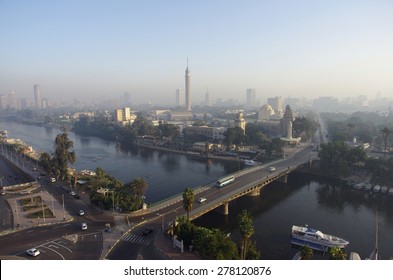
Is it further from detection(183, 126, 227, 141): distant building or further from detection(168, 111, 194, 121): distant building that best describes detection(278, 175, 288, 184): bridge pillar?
detection(168, 111, 194, 121): distant building

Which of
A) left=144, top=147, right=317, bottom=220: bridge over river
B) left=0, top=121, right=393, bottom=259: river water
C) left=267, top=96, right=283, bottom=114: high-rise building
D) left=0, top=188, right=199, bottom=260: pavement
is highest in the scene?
left=267, top=96, right=283, bottom=114: high-rise building

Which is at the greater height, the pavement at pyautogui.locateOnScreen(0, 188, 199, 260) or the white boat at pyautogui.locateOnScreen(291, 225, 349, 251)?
the pavement at pyautogui.locateOnScreen(0, 188, 199, 260)

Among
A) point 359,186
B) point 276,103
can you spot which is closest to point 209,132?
point 359,186

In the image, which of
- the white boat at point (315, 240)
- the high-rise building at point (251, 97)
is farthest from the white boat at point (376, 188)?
the high-rise building at point (251, 97)

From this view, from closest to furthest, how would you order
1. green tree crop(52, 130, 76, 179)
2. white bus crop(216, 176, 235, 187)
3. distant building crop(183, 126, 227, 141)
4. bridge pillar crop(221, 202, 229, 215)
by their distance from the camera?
bridge pillar crop(221, 202, 229, 215) → white bus crop(216, 176, 235, 187) → green tree crop(52, 130, 76, 179) → distant building crop(183, 126, 227, 141)

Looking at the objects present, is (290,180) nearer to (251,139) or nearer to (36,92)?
(251,139)

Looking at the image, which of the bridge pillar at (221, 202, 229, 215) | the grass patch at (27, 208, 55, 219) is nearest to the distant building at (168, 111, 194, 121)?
the bridge pillar at (221, 202, 229, 215)
